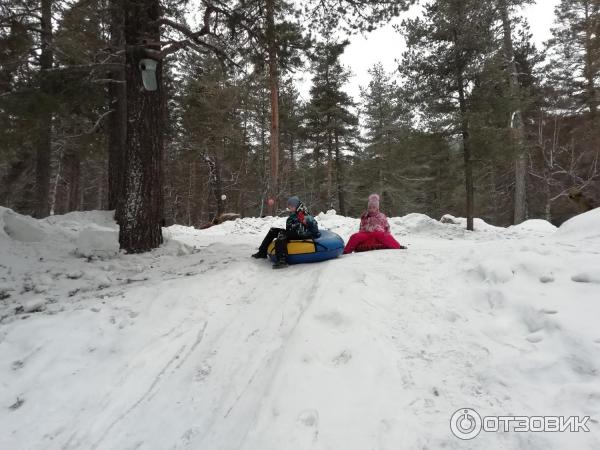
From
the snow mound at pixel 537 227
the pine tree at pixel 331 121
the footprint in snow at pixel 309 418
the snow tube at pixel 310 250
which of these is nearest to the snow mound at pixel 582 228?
the snow tube at pixel 310 250

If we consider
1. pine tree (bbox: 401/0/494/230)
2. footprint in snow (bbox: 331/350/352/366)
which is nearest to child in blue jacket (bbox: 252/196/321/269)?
footprint in snow (bbox: 331/350/352/366)

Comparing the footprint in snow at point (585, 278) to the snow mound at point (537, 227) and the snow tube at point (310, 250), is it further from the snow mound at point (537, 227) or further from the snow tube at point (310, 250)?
the snow mound at point (537, 227)

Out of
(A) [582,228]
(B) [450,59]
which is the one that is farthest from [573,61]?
(A) [582,228]

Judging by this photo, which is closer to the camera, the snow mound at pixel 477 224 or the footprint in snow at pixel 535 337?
the footprint in snow at pixel 535 337

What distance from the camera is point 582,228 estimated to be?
14.9 ft

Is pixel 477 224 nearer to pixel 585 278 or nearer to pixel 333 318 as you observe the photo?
pixel 585 278

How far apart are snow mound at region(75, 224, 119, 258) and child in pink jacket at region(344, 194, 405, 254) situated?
4.17m

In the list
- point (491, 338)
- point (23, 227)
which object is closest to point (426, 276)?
point (491, 338)

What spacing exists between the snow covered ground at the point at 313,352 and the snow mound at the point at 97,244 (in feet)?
3.04

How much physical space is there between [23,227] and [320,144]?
59.0ft

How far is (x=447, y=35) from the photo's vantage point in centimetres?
1159

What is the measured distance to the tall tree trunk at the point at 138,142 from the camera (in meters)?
5.67

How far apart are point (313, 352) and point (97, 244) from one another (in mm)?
4927

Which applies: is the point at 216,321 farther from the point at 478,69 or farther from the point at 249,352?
the point at 478,69
